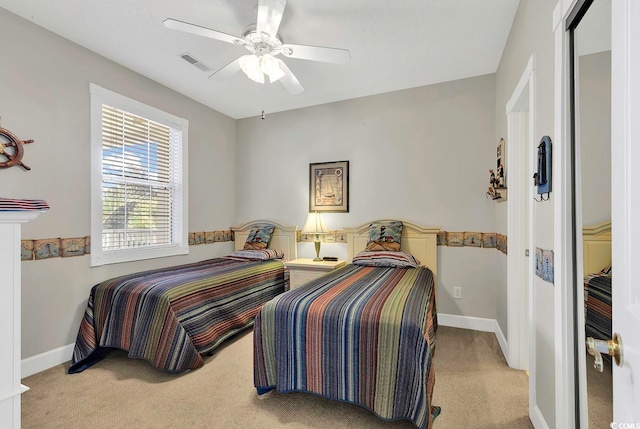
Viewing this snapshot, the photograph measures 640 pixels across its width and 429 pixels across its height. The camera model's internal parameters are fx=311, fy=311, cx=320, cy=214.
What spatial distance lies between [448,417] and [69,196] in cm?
323

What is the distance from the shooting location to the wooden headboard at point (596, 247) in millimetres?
865

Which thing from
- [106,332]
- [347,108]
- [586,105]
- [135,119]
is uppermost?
[347,108]

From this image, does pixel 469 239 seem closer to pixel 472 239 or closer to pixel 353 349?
pixel 472 239

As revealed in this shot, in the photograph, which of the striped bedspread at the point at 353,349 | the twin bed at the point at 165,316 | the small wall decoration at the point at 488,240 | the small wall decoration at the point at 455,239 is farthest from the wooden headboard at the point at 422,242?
the twin bed at the point at 165,316

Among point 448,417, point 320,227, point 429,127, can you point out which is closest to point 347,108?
point 429,127

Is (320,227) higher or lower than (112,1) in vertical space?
lower

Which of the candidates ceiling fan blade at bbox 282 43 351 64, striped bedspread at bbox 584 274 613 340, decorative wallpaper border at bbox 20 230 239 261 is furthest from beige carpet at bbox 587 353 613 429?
decorative wallpaper border at bbox 20 230 239 261

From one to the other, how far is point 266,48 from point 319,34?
1.81ft

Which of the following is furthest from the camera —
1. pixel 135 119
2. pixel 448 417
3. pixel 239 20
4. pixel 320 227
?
pixel 320 227

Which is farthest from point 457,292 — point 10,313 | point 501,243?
point 10,313

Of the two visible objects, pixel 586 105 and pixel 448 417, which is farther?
pixel 448 417

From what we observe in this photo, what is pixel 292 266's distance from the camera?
3.59 metres

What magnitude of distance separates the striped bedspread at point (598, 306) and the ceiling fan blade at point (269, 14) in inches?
78.2

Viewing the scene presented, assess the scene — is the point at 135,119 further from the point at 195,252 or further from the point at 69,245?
the point at 195,252
